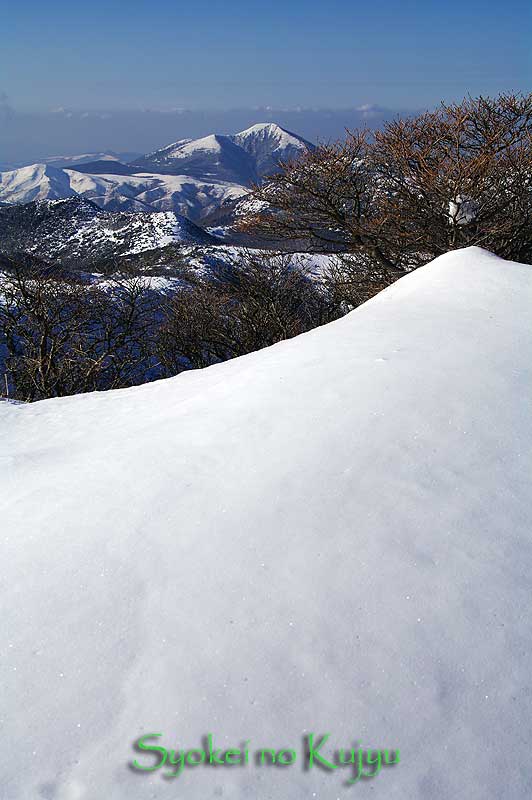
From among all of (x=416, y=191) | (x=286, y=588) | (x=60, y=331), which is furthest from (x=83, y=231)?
(x=286, y=588)

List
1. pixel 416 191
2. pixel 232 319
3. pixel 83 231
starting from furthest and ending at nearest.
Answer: pixel 83 231
pixel 232 319
pixel 416 191

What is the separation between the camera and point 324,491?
11.6ft

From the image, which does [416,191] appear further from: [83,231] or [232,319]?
[83,231]

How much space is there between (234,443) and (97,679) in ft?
6.56

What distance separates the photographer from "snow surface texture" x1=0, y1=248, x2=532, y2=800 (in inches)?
89.5

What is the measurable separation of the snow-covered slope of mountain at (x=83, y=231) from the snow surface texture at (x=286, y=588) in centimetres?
7612

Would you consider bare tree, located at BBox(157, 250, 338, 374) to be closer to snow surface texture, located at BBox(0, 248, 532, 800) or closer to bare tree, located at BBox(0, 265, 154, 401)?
bare tree, located at BBox(0, 265, 154, 401)

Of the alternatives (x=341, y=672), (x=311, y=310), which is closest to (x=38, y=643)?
(x=341, y=672)

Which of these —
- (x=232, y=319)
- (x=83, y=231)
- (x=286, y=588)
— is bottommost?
(x=83, y=231)

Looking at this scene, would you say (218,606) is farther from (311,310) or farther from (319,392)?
(311,310)

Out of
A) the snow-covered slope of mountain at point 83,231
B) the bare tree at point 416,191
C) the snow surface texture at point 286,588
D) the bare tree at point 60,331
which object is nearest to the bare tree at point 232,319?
the bare tree at point 60,331

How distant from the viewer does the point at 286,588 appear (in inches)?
114

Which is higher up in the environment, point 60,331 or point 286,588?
point 286,588

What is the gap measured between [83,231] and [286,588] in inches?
4350
